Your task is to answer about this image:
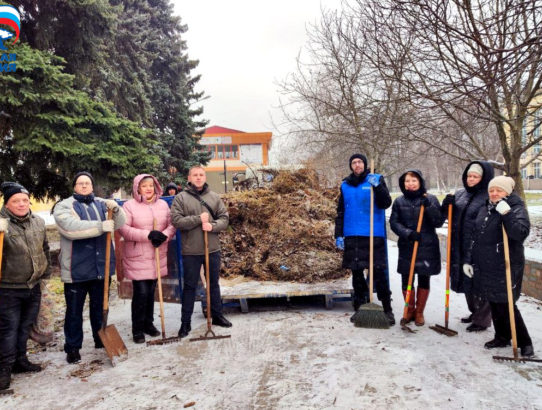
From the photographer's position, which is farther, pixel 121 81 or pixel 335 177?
pixel 335 177

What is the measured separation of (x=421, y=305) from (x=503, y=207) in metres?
1.59

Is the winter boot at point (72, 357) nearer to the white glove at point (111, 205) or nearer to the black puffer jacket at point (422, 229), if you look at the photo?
the white glove at point (111, 205)

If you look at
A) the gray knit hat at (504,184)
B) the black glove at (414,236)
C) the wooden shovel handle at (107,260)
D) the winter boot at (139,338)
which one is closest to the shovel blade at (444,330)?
the black glove at (414,236)

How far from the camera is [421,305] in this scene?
429cm

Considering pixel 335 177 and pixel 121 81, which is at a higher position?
pixel 121 81

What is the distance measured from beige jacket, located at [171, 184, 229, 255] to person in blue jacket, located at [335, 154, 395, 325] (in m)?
1.56

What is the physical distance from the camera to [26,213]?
11.2ft

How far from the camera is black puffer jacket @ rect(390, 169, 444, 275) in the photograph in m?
4.14

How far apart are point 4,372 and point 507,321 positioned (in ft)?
15.1

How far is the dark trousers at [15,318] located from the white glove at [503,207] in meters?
4.38

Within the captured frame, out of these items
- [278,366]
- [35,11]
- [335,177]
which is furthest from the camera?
[335,177]

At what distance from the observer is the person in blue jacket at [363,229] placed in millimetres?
4422

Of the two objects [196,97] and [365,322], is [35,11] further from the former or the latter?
[196,97]

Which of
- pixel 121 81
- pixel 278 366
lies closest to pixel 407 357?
pixel 278 366
